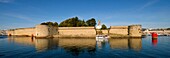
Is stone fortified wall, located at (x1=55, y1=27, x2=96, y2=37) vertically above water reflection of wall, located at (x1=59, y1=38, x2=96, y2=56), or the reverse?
stone fortified wall, located at (x1=55, y1=27, x2=96, y2=37)

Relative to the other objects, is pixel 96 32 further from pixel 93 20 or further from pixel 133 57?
pixel 133 57

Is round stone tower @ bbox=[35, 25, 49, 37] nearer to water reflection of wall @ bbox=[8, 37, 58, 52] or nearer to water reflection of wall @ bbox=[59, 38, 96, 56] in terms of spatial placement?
water reflection of wall @ bbox=[8, 37, 58, 52]

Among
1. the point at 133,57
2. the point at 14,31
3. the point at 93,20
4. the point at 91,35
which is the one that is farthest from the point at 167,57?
the point at 14,31

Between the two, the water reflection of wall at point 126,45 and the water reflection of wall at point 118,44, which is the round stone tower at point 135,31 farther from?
the water reflection of wall at point 118,44

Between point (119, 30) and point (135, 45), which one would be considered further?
point (119, 30)

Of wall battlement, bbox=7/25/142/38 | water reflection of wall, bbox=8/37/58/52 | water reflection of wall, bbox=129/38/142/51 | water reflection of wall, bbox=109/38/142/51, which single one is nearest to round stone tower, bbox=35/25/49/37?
wall battlement, bbox=7/25/142/38

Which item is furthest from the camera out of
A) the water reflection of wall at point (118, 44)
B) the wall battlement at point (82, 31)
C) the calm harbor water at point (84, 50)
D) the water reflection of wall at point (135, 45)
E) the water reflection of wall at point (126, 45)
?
the wall battlement at point (82, 31)

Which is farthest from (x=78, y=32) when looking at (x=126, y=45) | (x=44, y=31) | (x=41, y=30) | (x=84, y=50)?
(x=84, y=50)

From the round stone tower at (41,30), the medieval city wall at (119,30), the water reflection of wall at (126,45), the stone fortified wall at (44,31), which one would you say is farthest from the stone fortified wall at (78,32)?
the water reflection of wall at (126,45)

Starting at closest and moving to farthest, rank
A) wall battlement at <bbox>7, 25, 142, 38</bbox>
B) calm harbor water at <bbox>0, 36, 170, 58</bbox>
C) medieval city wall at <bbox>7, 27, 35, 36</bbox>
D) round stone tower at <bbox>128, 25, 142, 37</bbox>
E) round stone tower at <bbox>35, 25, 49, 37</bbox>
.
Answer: calm harbor water at <bbox>0, 36, 170, 58</bbox>, round stone tower at <bbox>35, 25, 49, 37</bbox>, wall battlement at <bbox>7, 25, 142, 38</bbox>, round stone tower at <bbox>128, 25, 142, 37</bbox>, medieval city wall at <bbox>7, 27, 35, 36</bbox>

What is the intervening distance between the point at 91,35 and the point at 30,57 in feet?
141

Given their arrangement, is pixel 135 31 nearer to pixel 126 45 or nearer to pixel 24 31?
pixel 126 45

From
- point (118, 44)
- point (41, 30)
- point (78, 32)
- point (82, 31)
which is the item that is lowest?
point (118, 44)

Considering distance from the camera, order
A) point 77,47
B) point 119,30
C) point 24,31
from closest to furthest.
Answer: point 77,47 < point 119,30 < point 24,31
